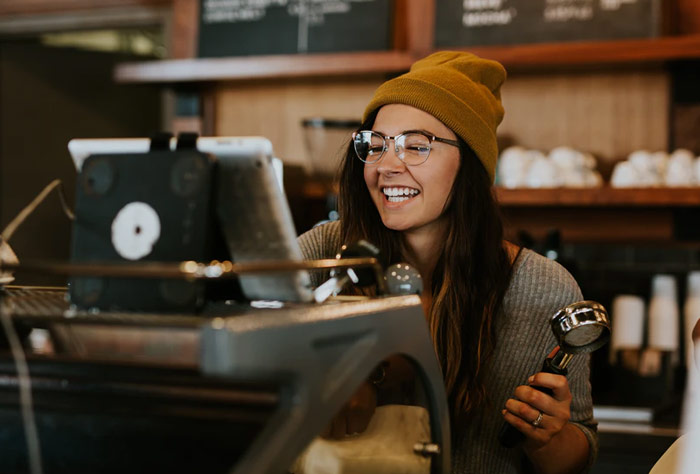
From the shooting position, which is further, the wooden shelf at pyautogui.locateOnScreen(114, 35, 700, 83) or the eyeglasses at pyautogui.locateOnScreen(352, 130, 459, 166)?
the wooden shelf at pyautogui.locateOnScreen(114, 35, 700, 83)

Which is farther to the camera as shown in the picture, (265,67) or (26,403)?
(265,67)

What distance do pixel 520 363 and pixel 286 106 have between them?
1768 millimetres

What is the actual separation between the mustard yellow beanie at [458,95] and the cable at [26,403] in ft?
2.84

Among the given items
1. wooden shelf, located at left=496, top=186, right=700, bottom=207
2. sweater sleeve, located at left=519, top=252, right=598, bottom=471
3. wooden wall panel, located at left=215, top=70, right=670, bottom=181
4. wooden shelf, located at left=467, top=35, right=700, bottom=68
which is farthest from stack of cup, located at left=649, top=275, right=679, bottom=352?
sweater sleeve, located at left=519, top=252, right=598, bottom=471

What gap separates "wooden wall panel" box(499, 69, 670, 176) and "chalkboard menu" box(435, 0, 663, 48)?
0.18m

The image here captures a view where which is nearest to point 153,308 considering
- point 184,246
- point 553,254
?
point 184,246

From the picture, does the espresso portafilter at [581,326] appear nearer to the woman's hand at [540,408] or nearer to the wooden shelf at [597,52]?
the woman's hand at [540,408]

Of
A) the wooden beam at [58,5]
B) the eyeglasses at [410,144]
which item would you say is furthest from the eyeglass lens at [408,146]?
the wooden beam at [58,5]

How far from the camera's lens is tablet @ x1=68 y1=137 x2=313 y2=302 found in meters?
Result: 0.82

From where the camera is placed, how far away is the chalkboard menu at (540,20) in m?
2.51

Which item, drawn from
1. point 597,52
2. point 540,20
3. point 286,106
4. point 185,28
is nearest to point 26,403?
point 597,52

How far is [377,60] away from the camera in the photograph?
8.75ft

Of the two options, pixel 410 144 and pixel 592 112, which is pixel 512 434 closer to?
pixel 410 144

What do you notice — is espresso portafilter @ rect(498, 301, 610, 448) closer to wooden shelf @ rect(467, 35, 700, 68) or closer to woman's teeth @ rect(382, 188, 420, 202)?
woman's teeth @ rect(382, 188, 420, 202)
